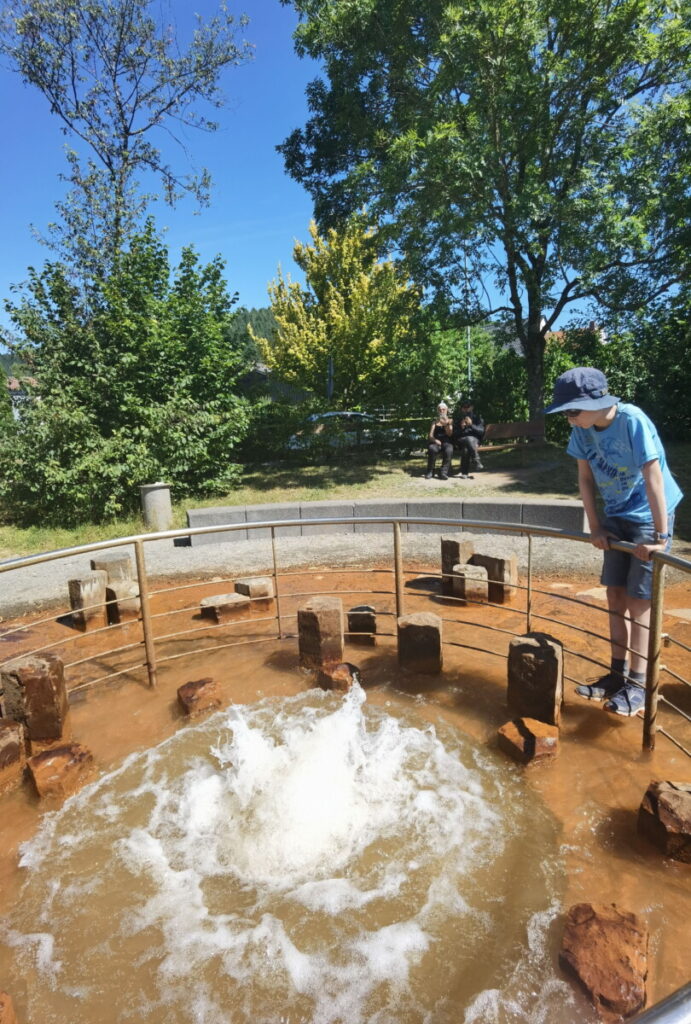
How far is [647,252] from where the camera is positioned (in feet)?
42.2

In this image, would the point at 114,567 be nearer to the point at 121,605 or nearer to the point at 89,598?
the point at 89,598

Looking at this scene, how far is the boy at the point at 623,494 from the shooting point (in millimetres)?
2947

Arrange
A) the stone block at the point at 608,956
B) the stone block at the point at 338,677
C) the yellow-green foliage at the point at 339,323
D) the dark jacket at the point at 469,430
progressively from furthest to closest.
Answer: the yellow-green foliage at the point at 339,323 → the dark jacket at the point at 469,430 → the stone block at the point at 338,677 → the stone block at the point at 608,956

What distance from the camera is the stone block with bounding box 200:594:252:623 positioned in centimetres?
538

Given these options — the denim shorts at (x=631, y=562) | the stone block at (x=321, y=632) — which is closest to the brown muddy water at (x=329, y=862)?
the stone block at (x=321, y=632)

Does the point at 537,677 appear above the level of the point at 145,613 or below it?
below

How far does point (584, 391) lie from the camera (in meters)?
3.01

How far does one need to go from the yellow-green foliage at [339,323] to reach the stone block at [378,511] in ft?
30.8

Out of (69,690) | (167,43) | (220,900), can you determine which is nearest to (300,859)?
(220,900)

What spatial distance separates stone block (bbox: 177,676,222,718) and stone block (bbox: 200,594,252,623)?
4.78 ft

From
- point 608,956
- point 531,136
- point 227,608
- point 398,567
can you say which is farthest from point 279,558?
point 531,136

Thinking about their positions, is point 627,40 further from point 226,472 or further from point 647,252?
point 226,472

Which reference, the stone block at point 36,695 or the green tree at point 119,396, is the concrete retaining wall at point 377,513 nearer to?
the green tree at point 119,396

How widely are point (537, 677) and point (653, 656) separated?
65 cm
